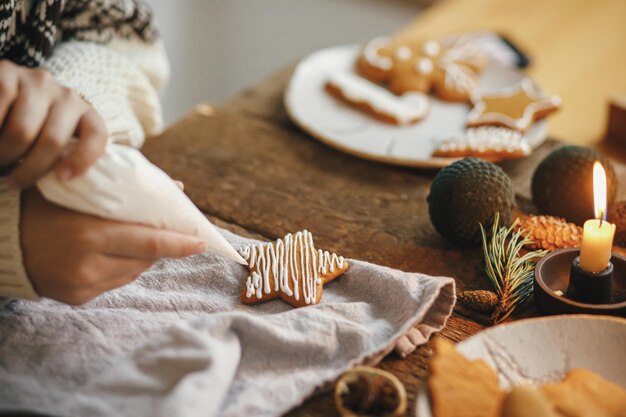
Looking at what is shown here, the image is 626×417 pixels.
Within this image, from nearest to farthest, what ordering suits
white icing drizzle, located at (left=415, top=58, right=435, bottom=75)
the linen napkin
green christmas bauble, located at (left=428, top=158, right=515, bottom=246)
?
the linen napkin < green christmas bauble, located at (left=428, top=158, right=515, bottom=246) < white icing drizzle, located at (left=415, top=58, right=435, bottom=75)

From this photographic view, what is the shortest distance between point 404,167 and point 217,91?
1695mm

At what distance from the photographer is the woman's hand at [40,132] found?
2.00 ft

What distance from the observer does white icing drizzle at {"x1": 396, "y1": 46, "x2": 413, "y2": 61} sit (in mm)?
1335

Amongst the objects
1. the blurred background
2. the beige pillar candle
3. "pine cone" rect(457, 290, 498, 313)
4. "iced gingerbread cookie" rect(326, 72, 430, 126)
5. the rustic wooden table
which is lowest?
the blurred background

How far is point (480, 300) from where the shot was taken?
2.56ft

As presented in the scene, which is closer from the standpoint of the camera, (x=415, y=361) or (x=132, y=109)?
(x=415, y=361)

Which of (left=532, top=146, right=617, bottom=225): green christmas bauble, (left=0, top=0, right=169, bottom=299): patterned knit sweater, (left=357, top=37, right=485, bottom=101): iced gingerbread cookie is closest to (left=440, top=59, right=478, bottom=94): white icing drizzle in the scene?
(left=357, top=37, right=485, bottom=101): iced gingerbread cookie

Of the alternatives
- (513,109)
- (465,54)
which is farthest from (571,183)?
(465,54)

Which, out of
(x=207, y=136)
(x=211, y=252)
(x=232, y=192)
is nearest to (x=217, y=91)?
(x=207, y=136)

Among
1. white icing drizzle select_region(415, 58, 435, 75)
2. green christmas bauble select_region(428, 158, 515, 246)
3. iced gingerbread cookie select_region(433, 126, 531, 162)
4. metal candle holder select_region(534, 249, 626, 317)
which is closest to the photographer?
metal candle holder select_region(534, 249, 626, 317)

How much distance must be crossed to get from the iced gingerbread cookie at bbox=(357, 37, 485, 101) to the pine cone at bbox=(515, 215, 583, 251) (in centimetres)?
42

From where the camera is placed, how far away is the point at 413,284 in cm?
74

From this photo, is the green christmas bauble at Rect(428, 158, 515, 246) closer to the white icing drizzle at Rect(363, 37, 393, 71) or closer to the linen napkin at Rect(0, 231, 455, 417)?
the linen napkin at Rect(0, 231, 455, 417)

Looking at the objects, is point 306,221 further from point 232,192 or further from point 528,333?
point 528,333
